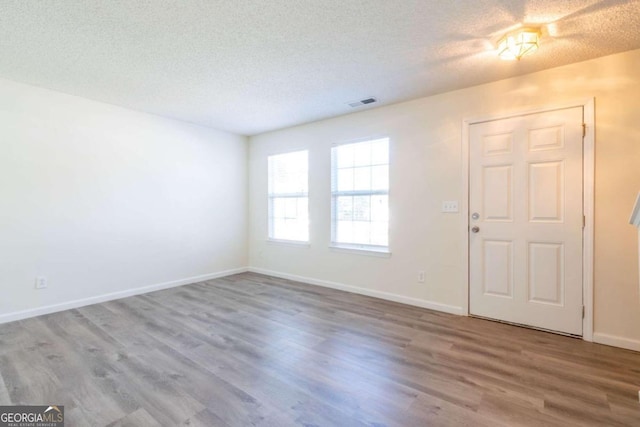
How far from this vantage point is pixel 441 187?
3.37m

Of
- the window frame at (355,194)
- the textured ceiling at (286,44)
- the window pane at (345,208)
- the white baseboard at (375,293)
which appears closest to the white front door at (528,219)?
the white baseboard at (375,293)

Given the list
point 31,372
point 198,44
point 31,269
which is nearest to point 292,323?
point 31,372

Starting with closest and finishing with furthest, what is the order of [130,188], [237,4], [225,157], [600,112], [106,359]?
[237,4]
[106,359]
[600,112]
[130,188]
[225,157]

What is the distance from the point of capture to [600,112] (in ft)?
8.41

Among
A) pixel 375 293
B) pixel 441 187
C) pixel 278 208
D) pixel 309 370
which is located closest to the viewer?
pixel 309 370

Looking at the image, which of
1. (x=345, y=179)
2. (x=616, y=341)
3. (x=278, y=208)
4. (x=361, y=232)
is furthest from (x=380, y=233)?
(x=616, y=341)

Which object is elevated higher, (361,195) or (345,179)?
(345,179)

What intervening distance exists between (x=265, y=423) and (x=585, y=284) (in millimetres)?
2910

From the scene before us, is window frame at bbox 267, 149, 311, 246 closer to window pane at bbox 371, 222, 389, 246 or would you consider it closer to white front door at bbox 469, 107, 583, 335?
window pane at bbox 371, 222, 389, 246

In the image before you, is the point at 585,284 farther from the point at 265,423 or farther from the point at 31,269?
the point at 31,269

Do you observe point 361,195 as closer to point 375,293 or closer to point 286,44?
point 375,293

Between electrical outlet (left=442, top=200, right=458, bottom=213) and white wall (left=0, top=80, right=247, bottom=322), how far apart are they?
11.6ft

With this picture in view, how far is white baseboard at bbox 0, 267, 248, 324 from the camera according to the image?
310 cm

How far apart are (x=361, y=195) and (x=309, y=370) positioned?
2436mm
